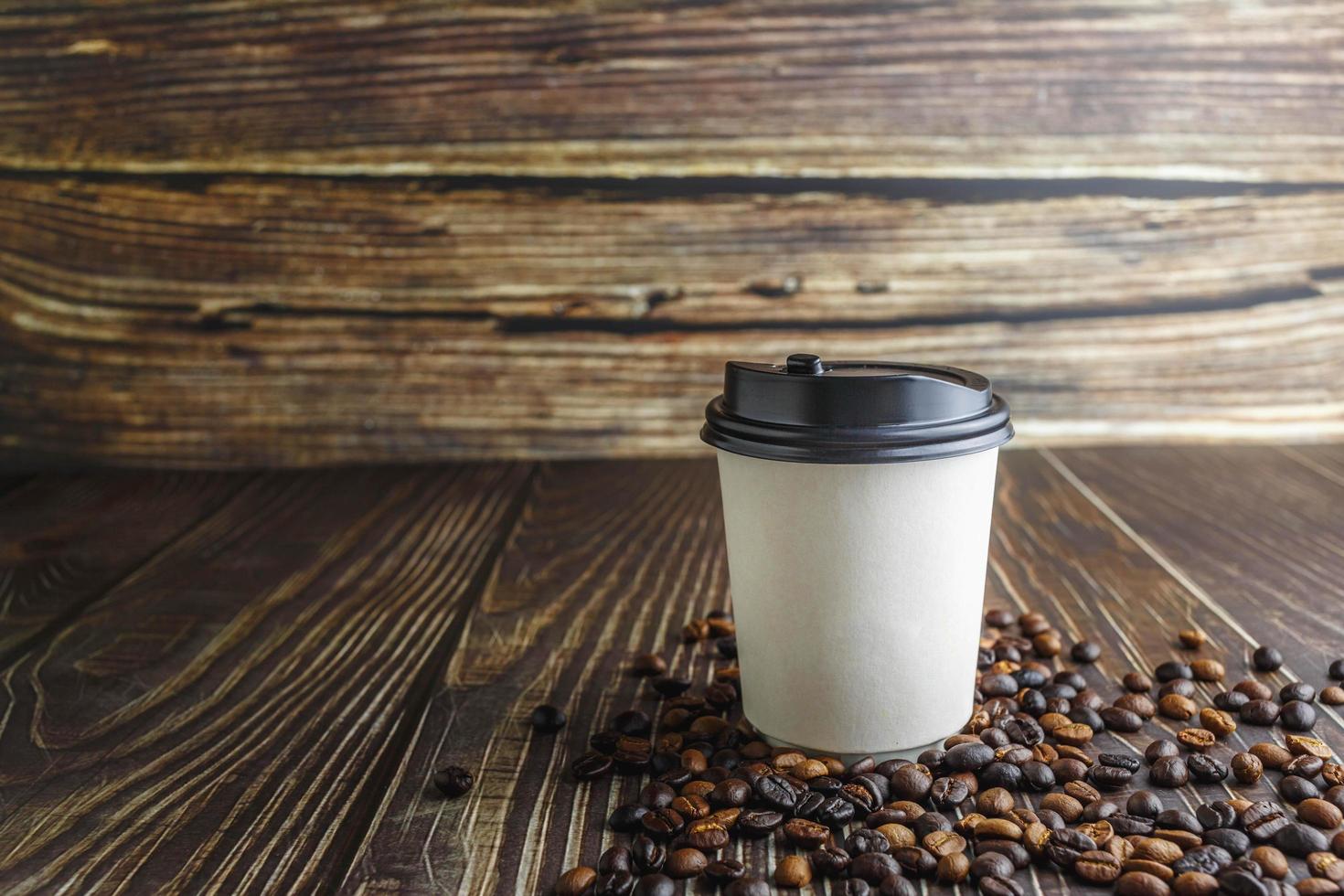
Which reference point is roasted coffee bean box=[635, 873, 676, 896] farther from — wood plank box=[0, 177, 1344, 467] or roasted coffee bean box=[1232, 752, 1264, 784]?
wood plank box=[0, 177, 1344, 467]

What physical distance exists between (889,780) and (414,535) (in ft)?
2.81

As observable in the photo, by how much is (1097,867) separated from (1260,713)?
0.31 meters

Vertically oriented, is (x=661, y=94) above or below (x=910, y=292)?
above

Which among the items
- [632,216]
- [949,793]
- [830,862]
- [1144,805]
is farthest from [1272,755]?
[632,216]

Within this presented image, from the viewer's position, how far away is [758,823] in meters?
0.79

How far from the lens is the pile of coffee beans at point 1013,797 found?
74 cm

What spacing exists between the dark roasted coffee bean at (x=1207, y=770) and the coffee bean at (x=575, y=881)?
0.45m

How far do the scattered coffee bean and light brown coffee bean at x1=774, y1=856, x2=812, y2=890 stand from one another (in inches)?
9.8

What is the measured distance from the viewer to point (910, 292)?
72.2 inches

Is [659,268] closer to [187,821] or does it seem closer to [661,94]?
[661,94]

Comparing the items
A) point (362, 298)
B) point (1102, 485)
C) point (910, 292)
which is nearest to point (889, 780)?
point (1102, 485)

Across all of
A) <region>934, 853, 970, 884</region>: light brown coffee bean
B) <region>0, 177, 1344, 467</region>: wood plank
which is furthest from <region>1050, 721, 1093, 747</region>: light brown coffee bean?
<region>0, 177, 1344, 467</region>: wood plank

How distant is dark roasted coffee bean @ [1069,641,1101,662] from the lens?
1095mm

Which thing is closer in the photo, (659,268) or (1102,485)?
(1102,485)
